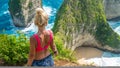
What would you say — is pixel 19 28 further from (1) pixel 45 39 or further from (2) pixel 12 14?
(1) pixel 45 39

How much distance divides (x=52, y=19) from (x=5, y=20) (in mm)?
589

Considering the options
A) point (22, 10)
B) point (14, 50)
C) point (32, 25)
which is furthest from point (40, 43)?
point (22, 10)

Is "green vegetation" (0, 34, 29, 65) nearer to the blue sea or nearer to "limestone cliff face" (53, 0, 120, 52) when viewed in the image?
the blue sea

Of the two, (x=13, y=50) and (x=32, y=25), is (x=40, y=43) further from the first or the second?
(x=32, y=25)

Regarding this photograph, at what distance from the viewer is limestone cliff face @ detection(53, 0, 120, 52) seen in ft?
17.3

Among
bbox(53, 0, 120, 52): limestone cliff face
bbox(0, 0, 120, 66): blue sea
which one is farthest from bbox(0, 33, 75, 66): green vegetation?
bbox(53, 0, 120, 52): limestone cliff face

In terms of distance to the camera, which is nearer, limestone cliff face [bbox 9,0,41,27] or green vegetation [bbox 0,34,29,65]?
green vegetation [bbox 0,34,29,65]

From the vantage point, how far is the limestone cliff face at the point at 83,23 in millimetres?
5266

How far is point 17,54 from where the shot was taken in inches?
127

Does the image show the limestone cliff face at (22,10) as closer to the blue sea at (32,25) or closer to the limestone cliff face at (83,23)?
the blue sea at (32,25)

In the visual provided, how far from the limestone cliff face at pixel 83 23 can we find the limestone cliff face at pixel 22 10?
0.49 m

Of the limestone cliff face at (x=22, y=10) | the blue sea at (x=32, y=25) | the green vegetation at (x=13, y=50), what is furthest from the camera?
the limestone cliff face at (x=22, y=10)

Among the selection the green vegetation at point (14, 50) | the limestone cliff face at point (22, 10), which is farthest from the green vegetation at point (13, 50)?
the limestone cliff face at point (22, 10)

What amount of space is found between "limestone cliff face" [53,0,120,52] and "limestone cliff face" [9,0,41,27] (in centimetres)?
49
